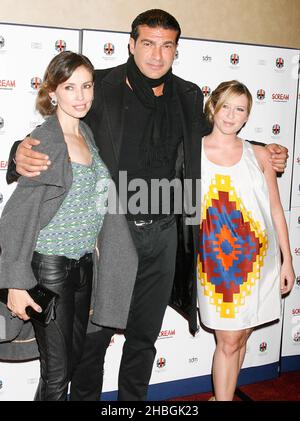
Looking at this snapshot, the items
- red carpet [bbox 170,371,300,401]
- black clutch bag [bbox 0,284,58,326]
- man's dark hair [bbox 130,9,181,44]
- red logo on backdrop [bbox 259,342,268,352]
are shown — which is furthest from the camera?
red logo on backdrop [bbox 259,342,268,352]

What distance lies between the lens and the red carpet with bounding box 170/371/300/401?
3021 millimetres

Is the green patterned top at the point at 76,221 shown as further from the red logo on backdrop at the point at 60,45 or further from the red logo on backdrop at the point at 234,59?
the red logo on backdrop at the point at 234,59

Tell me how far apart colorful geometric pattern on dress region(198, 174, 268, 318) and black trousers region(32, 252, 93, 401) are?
68 centimetres

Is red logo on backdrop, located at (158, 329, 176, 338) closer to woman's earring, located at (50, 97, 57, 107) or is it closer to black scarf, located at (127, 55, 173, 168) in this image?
black scarf, located at (127, 55, 173, 168)

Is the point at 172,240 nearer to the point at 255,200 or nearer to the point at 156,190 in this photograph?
the point at 156,190

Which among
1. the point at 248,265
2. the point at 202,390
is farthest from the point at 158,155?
the point at 202,390

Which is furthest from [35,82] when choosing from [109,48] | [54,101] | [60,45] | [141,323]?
[141,323]

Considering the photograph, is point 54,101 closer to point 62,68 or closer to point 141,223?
point 62,68

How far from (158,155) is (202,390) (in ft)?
5.34

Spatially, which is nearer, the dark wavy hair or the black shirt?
the dark wavy hair

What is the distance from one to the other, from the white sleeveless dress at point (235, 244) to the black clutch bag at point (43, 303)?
0.85m

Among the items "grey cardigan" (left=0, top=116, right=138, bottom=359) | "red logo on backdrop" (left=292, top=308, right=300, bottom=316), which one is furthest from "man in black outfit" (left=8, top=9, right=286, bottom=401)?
"red logo on backdrop" (left=292, top=308, right=300, bottom=316)

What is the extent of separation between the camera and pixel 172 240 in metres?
2.34

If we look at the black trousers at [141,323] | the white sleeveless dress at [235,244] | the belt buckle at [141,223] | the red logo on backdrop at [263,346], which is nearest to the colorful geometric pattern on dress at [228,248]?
the white sleeveless dress at [235,244]
